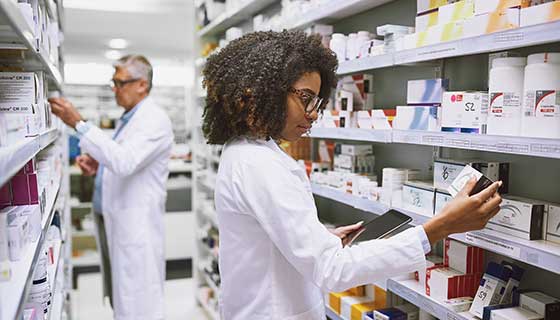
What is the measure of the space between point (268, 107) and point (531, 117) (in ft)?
2.33

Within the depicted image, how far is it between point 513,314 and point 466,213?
371 millimetres

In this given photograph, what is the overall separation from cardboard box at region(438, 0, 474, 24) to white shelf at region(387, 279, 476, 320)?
91cm

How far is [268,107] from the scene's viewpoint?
Answer: 147 centimetres

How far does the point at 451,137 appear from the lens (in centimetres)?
157

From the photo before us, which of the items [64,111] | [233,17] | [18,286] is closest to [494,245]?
[18,286]

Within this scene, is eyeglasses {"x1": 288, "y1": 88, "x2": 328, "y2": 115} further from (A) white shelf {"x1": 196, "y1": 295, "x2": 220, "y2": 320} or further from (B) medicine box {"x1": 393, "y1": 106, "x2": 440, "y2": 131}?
(A) white shelf {"x1": 196, "y1": 295, "x2": 220, "y2": 320}

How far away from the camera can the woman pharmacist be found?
136cm

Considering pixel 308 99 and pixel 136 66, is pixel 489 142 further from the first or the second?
pixel 136 66

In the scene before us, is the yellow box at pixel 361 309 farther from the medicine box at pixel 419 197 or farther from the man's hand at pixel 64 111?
the man's hand at pixel 64 111

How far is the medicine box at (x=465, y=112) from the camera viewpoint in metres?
1.52

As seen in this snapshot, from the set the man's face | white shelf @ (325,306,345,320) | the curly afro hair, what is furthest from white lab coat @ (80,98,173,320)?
the curly afro hair

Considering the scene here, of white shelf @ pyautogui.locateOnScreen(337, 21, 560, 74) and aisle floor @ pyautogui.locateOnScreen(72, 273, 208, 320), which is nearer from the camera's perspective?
white shelf @ pyautogui.locateOnScreen(337, 21, 560, 74)

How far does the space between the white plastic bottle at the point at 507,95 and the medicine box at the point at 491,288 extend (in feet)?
1.48

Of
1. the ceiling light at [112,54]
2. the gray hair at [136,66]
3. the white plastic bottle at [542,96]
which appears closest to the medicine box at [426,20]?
the white plastic bottle at [542,96]
